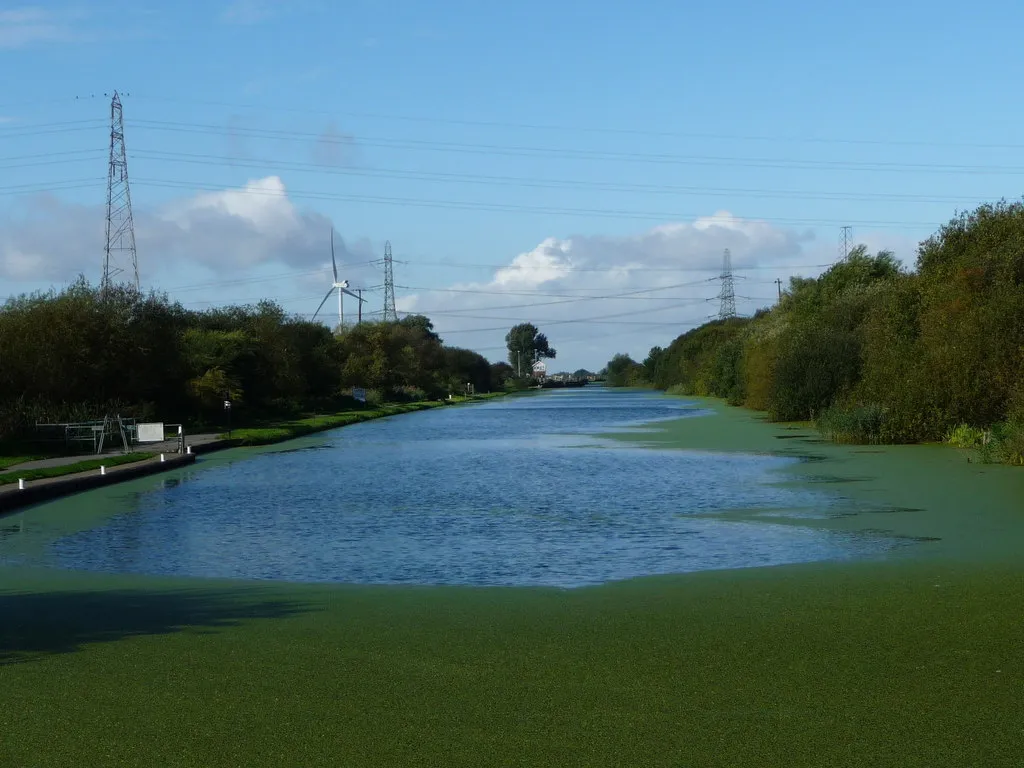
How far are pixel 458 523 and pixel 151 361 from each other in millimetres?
28970

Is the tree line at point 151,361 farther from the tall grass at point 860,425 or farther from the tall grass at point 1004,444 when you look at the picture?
the tall grass at point 1004,444

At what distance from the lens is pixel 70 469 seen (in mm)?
25172

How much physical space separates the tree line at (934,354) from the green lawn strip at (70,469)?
65.2ft

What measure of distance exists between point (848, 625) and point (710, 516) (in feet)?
28.4

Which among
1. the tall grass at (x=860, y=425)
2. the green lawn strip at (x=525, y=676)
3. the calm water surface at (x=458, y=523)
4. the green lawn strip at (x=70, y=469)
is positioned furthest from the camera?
the tall grass at (x=860, y=425)

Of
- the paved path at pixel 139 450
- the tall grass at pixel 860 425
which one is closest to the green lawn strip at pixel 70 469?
the paved path at pixel 139 450

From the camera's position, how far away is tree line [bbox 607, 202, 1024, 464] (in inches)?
1146

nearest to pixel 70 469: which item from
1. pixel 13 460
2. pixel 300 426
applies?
pixel 13 460

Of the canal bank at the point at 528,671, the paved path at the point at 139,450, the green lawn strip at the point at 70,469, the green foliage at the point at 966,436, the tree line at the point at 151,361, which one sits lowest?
the canal bank at the point at 528,671

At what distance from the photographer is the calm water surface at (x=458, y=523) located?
13547 millimetres

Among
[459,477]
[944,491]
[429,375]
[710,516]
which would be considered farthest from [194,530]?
[429,375]

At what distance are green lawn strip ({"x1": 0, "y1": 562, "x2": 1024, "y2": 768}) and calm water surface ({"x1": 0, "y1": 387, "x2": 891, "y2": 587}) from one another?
203 centimetres

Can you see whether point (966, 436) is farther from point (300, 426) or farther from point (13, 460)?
point (300, 426)

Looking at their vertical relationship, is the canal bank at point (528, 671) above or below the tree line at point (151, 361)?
below
